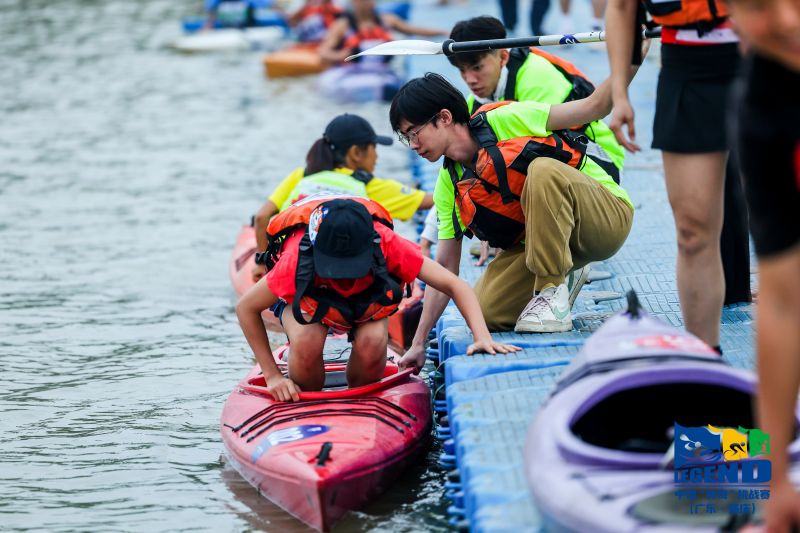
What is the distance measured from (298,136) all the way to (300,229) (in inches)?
280

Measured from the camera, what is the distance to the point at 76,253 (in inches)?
314

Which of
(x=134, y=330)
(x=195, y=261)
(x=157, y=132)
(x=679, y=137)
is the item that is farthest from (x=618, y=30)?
(x=157, y=132)

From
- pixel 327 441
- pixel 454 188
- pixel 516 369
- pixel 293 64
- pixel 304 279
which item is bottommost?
pixel 293 64

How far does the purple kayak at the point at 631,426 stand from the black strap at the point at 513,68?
97.8 inches

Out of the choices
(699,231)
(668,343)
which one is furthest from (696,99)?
(668,343)

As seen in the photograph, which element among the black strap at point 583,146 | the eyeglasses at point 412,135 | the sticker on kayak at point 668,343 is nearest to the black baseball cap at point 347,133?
the black strap at point 583,146

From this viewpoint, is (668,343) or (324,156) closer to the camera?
(668,343)

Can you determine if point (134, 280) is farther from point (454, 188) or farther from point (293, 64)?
point (293, 64)

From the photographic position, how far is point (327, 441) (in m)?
3.83

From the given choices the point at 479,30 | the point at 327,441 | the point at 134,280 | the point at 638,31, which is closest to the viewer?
the point at 638,31

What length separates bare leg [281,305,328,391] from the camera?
14.0ft

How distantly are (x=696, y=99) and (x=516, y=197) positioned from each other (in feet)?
3.37

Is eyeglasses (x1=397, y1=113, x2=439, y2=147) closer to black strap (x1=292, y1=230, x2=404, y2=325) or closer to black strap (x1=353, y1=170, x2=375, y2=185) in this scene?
black strap (x1=292, y1=230, x2=404, y2=325)

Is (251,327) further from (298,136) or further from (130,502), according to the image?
(298,136)
